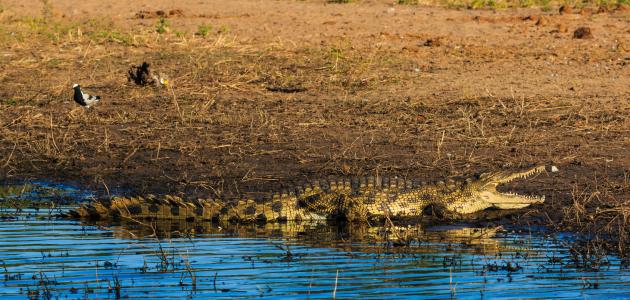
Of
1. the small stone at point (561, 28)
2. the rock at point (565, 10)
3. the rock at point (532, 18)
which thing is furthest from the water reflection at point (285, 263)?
the rock at point (565, 10)

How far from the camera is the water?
5.98 m

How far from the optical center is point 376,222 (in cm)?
→ 833

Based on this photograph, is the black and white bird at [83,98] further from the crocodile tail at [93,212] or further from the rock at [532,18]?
the rock at [532,18]

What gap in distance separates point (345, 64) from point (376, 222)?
5.92 m

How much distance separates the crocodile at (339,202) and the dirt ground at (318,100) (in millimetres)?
435

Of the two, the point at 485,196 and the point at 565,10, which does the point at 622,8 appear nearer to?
the point at 565,10

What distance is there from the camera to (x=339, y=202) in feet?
27.4

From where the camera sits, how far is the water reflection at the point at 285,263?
5.99m

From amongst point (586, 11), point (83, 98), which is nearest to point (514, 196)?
point (83, 98)

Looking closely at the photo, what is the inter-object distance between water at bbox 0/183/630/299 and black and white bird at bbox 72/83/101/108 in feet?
13.5

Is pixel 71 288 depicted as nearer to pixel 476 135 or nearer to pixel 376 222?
pixel 376 222

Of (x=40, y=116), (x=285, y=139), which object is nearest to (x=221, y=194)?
(x=285, y=139)

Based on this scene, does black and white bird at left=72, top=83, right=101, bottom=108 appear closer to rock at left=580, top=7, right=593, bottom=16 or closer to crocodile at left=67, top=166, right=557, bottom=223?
crocodile at left=67, top=166, right=557, bottom=223

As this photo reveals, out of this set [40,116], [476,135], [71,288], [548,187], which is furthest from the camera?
[40,116]
